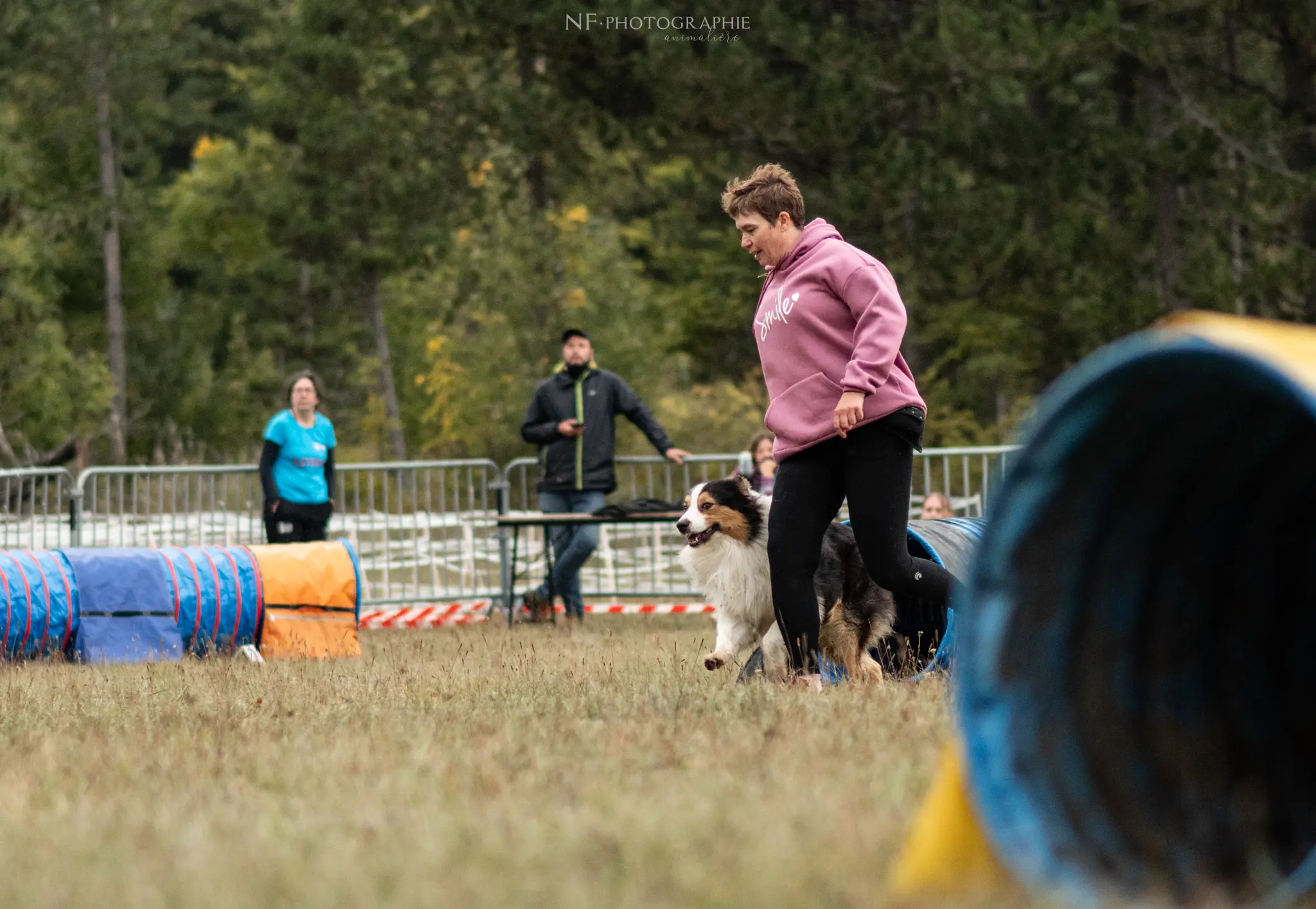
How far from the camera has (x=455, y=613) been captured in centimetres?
1388

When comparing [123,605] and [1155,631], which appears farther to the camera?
[123,605]

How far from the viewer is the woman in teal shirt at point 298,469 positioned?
11.3 meters

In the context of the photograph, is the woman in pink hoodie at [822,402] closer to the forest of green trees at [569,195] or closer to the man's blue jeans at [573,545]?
the man's blue jeans at [573,545]

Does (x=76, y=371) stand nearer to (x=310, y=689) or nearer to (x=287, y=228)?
(x=287, y=228)

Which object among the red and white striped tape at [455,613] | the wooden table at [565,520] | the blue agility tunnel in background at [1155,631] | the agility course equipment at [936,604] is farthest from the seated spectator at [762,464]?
the blue agility tunnel in background at [1155,631]

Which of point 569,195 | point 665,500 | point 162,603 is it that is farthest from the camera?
point 569,195

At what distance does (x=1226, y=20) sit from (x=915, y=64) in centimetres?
381

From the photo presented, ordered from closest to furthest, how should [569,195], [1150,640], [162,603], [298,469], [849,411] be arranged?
[1150,640] < [849,411] < [162,603] < [298,469] < [569,195]

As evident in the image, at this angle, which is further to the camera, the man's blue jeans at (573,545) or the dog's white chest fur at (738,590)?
the man's blue jeans at (573,545)

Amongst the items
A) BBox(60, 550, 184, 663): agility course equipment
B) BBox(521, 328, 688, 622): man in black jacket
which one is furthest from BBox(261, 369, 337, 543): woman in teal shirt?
BBox(60, 550, 184, 663): agility course equipment

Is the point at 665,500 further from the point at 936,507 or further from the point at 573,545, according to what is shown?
the point at 936,507

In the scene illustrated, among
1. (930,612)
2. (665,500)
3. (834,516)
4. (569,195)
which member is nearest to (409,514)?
(665,500)

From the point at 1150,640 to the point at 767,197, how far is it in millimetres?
2961

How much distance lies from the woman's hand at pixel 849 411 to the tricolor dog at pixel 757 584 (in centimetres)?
108
